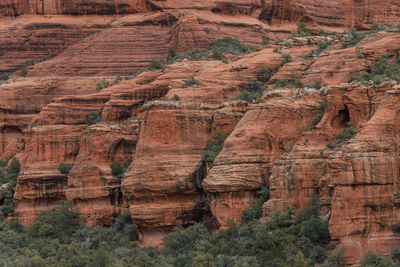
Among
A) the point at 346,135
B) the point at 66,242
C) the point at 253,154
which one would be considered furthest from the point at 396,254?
the point at 66,242

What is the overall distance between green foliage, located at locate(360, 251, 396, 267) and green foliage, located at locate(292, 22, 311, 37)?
40673 millimetres

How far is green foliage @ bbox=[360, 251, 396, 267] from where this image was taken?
6359cm

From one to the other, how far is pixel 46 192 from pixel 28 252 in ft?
31.2

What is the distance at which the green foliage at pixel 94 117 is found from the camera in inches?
3716

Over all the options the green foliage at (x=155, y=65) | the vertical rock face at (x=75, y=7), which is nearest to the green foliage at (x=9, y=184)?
the green foliage at (x=155, y=65)

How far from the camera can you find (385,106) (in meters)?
69.7

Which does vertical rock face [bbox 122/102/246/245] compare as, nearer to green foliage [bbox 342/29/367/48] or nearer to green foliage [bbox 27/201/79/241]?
green foliage [bbox 27/201/79/241]

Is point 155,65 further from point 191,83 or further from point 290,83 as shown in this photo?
point 290,83

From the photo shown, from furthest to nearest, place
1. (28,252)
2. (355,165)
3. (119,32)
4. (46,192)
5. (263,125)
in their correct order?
(119,32) < (46,192) < (28,252) < (263,125) < (355,165)


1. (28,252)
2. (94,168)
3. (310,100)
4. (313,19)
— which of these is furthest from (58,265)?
(313,19)

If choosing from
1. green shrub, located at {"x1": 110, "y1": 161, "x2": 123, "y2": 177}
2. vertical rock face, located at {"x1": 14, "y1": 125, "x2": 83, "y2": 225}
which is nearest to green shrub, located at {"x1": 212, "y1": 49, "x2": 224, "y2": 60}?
vertical rock face, located at {"x1": 14, "y1": 125, "x2": 83, "y2": 225}

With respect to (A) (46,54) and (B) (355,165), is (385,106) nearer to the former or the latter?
(B) (355,165)

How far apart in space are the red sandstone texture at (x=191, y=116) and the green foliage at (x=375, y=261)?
177cm

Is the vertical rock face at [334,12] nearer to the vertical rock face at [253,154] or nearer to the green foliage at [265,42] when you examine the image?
the green foliage at [265,42]
